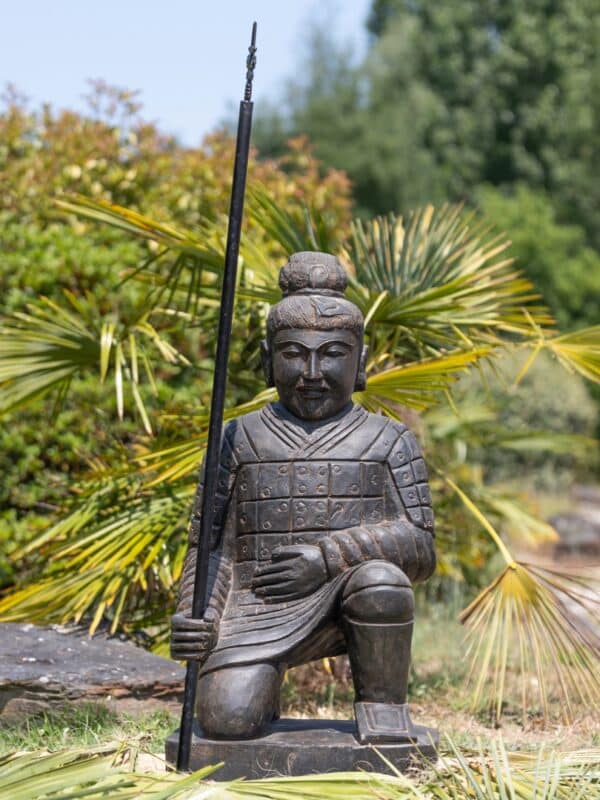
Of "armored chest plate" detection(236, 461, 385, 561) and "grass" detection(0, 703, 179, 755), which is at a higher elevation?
"armored chest plate" detection(236, 461, 385, 561)

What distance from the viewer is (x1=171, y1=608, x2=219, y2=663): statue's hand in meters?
3.82

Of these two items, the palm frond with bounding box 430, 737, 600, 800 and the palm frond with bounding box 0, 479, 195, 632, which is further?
the palm frond with bounding box 0, 479, 195, 632

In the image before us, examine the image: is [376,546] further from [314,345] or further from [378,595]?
[314,345]

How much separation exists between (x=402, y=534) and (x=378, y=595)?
27 centimetres

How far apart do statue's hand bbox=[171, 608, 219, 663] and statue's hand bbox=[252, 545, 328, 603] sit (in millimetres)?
308

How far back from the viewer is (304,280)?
432cm

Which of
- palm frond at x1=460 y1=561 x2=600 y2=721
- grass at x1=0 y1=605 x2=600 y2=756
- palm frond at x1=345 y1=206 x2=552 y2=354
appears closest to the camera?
grass at x1=0 y1=605 x2=600 y2=756

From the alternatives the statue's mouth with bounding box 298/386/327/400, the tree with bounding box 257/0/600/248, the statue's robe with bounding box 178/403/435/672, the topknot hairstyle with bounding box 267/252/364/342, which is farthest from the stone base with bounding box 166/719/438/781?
the tree with bounding box 257/0/600/248

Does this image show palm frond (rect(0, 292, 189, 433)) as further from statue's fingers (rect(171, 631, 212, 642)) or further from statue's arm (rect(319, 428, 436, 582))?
statue's fingers (rect(171, 631, 212, 642))

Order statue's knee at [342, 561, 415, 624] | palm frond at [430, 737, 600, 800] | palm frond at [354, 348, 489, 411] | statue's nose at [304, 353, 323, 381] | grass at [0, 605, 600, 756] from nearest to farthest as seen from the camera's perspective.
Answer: palm frond at [430, 737, 600, 800] → statue's knee at [342, 561, 415, 624] → statue's nose at [304, 353, 323, 381] → grass at [0, 605, 600, 756] → palm frond at [354, 348, 489, 411]

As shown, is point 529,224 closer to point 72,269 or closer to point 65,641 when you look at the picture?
point 72,269

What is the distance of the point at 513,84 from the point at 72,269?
19833 mm

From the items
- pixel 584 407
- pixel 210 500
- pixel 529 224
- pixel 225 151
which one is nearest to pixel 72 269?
pixel 225 151

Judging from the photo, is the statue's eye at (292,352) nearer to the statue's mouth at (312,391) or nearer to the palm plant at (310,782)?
the statue's mouth at (312,391)
